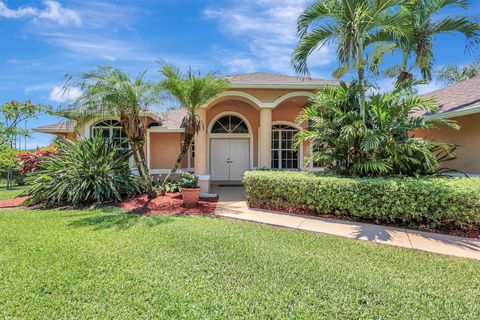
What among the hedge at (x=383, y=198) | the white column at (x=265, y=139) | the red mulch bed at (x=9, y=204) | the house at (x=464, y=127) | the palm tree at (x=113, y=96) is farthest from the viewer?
the white column at (x=265, y=139)

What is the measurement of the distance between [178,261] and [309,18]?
812 cm

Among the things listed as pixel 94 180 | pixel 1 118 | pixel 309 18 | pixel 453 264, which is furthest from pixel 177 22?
pixel 453 264

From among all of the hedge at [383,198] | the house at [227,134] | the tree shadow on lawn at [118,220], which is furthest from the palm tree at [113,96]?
the hedge at [383,198]

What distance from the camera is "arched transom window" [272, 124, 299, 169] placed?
587 inches

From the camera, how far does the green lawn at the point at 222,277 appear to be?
126 inches

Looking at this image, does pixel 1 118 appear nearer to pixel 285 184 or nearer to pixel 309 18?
pixel 285 184

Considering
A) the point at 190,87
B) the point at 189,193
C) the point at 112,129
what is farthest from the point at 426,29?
the point at 112,129

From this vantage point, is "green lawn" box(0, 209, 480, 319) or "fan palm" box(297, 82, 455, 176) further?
"fan palm" box(297, 82, 455, 176)

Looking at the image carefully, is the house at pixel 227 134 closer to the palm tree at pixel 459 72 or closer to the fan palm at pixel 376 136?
the fan palm at pixel 376 136

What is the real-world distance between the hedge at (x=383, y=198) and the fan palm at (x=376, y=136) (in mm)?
745

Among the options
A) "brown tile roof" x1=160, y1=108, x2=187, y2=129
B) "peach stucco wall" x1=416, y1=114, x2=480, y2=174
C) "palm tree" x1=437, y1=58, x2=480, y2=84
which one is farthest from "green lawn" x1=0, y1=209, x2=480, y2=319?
"palm tree" x1=437, y1=58, x2=480, y2=84

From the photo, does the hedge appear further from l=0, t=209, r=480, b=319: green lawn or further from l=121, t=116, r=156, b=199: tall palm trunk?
l=121, t=116, r=156, b=199: tall palm trunk

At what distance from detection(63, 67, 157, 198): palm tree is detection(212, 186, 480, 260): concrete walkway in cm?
451

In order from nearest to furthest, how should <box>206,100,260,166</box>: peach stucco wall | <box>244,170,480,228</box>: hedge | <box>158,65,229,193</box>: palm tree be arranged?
<box>244,170,480,228</box>: hedge → <box>158,65,229,193</box>: palm tree → <box>206,100,260,166</box>: peach stucco wall
